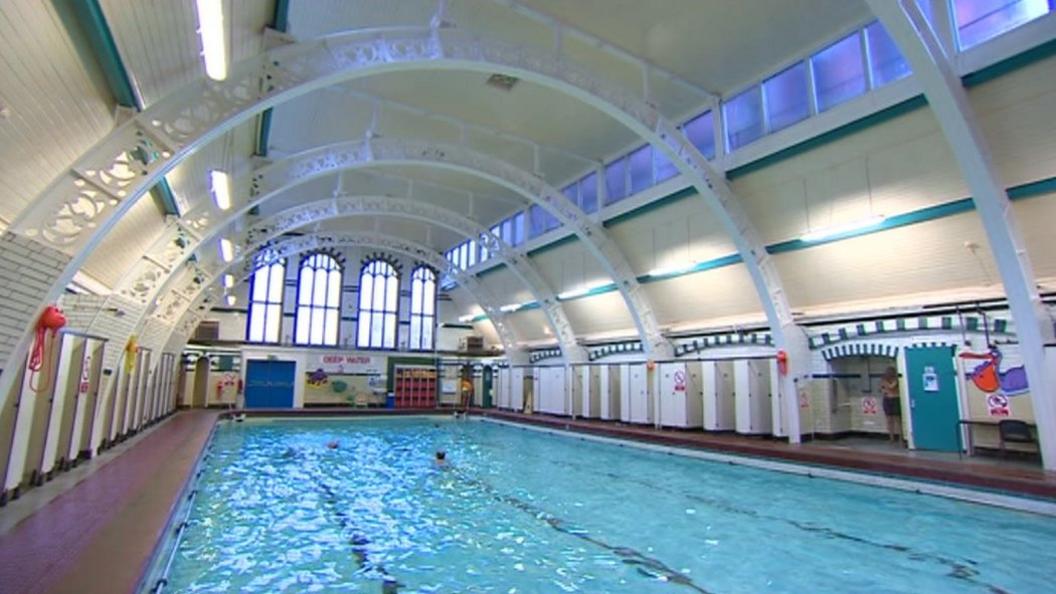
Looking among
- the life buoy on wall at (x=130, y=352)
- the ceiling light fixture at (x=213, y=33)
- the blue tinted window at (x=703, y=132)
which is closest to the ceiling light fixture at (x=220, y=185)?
the ceiling light fixture at (x=213, y=33)

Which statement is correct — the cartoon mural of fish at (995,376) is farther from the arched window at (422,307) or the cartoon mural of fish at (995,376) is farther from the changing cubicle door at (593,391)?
the arched window at (422,307)

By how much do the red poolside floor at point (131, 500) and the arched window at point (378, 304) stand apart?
515 inches

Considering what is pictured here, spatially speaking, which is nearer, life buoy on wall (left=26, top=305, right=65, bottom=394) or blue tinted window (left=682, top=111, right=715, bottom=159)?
life buoy on wall (left=26, top=305, right=65, bottom=394)

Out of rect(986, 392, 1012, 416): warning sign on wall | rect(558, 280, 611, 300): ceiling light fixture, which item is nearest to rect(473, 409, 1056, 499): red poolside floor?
rect(986, 392, 1012, 416): warning sign on wall

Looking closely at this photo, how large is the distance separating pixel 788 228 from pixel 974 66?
13.4 feet

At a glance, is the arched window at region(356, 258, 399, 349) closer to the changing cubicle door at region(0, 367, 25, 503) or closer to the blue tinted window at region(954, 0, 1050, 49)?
the changing cubicle door at region(0, 367, 25, 503)

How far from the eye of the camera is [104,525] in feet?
15.1

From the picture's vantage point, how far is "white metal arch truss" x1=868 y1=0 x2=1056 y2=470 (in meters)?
6.87

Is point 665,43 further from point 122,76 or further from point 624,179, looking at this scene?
point 122,76

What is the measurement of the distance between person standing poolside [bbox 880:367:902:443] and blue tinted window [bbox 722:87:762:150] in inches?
210

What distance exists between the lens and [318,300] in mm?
24547

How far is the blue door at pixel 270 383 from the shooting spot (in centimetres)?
2264

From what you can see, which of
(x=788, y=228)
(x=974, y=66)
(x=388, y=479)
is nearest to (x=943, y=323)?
(x=788, y=228)

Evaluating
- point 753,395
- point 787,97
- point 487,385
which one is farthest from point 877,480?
point 487,385
